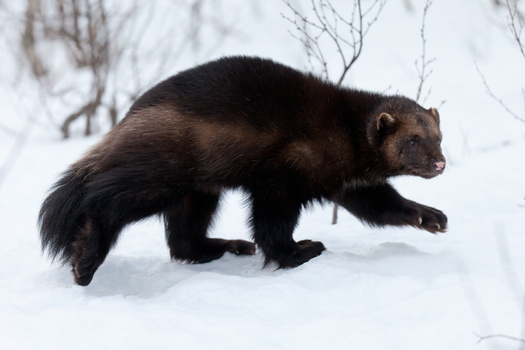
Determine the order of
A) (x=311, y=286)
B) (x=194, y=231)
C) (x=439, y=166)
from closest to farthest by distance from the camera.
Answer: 1. (x=311, y=286)
2. (x=439, y=166)
3. (x=194, y=231)

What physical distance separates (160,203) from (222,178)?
378 mm

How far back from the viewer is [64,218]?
371cm

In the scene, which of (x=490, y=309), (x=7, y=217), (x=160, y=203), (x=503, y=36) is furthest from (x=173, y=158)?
(x=503, y=36)

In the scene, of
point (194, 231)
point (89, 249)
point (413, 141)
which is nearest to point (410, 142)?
point (413, 141)

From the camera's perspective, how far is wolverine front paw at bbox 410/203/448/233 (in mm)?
4086

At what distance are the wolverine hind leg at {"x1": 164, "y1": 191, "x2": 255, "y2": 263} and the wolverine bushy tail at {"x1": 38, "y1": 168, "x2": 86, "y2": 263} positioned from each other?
25.7 inches

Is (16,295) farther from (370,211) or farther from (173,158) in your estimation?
(370,211)

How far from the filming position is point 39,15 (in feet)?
31.8

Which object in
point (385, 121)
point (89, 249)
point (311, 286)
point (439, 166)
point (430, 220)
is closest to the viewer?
point (311, 286)

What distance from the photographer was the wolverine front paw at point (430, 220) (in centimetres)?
409

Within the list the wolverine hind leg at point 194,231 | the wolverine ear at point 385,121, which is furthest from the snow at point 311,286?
the wolverine ear at point 385,121

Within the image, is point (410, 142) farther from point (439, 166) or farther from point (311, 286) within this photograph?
point (311, 286)

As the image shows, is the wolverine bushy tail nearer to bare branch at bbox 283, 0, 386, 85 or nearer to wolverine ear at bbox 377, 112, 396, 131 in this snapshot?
wolverine ear at bbox 377, 112, 396, 131

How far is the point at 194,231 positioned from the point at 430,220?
1.47 m
